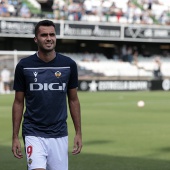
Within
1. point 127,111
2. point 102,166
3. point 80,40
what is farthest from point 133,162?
point 80,40

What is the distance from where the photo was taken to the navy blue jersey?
5.74m

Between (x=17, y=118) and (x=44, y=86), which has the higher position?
(x=44, y=86)

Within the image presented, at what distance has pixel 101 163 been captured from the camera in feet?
→ 33.6

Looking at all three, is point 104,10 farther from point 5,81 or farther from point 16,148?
point 16,148

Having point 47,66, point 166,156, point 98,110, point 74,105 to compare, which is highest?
point 47,66

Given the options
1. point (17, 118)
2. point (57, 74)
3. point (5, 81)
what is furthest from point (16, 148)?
point (5, 81)

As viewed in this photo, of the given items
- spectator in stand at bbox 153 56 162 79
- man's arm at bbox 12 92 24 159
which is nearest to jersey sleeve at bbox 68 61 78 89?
man's arm at bbox 12 92 24 159

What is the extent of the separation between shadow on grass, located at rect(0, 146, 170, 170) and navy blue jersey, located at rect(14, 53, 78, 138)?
13.2ft

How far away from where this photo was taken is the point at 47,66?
5.76m

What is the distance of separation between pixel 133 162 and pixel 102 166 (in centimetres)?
72

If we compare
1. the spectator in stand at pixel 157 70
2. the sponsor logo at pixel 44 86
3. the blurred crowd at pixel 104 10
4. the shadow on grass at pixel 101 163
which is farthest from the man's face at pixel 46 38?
the spectator in stand at pixel 157 70

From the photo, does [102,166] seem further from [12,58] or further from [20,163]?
[12,58]

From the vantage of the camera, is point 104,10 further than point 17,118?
Yes

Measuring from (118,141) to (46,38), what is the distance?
8.07 m
